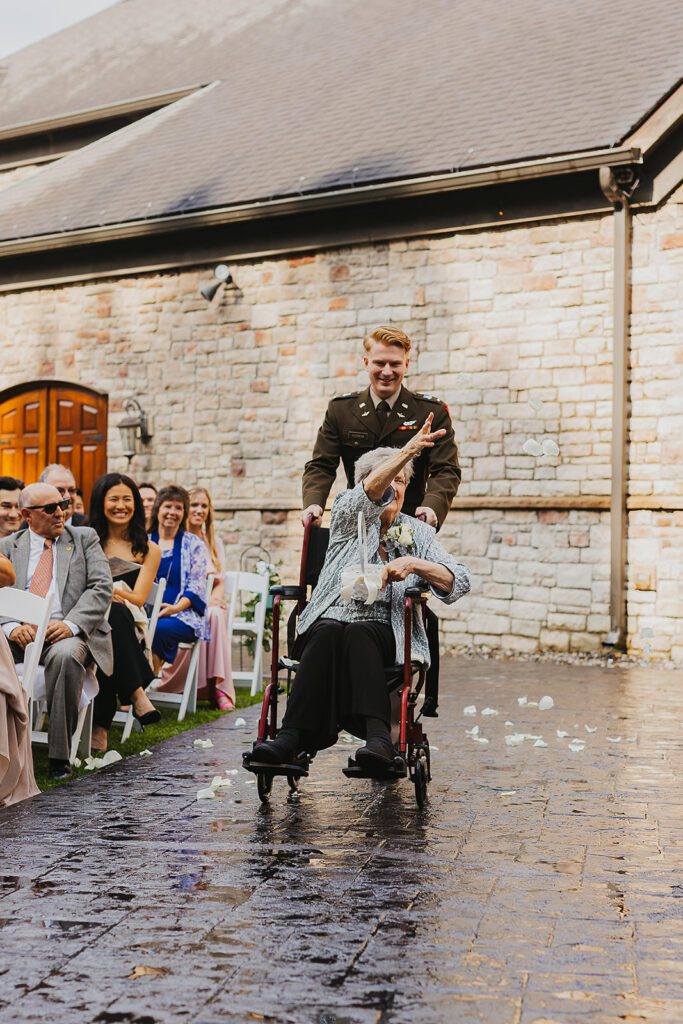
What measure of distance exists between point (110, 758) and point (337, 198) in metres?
8.02

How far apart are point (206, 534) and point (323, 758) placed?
3.13 m

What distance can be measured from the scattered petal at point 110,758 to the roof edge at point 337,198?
24.6ft

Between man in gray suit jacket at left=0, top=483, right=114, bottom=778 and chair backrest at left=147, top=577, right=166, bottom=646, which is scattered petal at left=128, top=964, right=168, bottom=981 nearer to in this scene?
man in gray suit jacket at left=0, top=483, right=114, bottom=778

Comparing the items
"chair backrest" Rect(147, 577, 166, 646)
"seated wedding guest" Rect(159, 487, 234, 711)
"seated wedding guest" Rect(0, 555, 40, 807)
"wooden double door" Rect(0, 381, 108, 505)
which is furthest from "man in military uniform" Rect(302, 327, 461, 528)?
"wooden double door" Rect(0, 381, 108, 505)

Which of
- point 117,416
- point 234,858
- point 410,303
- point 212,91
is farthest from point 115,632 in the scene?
point 212,91

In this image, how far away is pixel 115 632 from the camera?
22.8 ft

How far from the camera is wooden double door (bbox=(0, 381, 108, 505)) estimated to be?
615 inches

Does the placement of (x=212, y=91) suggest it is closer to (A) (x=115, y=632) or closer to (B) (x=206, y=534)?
(B) (x=206, y=534)

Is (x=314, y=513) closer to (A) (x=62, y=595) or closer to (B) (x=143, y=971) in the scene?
(A) (x=62, y=595)

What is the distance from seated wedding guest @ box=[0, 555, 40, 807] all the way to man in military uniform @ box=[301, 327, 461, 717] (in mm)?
1395

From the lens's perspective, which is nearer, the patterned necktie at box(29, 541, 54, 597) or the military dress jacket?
the military dress jacket

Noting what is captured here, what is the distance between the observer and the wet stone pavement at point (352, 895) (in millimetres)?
3102

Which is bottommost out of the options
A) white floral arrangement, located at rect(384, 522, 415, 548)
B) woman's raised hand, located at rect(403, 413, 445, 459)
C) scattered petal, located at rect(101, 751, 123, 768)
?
scattered petal, located at rect(101, 751, 123, 768)

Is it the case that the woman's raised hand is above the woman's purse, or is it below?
above
